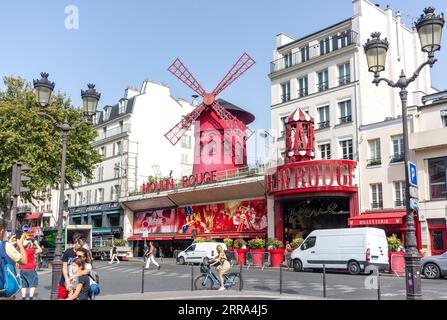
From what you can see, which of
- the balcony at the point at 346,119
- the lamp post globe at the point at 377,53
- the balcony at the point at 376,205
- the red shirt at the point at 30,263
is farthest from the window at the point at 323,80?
the red shirt at the point at 30,263

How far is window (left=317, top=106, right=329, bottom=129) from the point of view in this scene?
29244mm

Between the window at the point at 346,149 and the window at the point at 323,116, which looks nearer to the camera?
the window at the point at 346,149

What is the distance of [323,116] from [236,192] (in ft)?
26.0

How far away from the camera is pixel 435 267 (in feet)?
58.5

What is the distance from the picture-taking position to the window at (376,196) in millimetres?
25984

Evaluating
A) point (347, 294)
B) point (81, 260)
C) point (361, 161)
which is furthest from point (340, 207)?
point (81, 260)

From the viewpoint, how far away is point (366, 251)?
65.5ft

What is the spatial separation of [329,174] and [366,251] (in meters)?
6.95

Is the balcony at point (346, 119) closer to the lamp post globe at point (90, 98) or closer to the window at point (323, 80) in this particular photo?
the window at point (323, 80)

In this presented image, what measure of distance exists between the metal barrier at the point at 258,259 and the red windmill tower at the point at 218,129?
34.1 ft

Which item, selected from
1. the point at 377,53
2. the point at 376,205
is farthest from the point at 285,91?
the point at 377,53

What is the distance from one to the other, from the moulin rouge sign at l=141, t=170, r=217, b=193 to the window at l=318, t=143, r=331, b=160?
8347 mm
